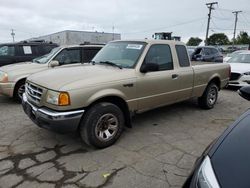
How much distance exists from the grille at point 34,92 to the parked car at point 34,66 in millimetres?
2579

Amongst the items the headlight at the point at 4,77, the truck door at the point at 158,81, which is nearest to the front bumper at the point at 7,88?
the headlight at the point at 4,77

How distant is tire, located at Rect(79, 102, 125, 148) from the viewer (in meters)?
3.77

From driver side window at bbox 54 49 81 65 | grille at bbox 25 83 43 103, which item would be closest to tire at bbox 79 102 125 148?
grille at bbox 25 83 43 103

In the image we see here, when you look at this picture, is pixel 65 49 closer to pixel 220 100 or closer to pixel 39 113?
pixel 39 113

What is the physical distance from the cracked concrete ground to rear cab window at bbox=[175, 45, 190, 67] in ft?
4.25

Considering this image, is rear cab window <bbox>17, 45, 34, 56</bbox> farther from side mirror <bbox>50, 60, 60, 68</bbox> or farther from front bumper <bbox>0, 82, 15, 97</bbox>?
front bumper <bbox>0, 82, 15, 97</bbox>

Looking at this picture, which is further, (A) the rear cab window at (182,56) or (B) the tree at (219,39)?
(B) the tree at (219,39)

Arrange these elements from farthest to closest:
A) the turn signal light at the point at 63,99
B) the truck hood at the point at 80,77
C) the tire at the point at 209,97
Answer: the tire at the point at 209,97 → the truck hood at the point at 80,77 → the turn signal light at the point at 63,99

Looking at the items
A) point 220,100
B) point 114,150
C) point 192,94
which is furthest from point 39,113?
point 220,100

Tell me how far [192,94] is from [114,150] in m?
2.72

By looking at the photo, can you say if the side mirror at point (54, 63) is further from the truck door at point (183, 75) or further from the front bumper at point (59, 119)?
the truck door at point (183, 75)

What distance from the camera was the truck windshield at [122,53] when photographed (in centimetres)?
456

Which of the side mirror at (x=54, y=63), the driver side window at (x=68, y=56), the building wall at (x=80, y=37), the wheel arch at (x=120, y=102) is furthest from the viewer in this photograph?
the building wall at (x=80, y=37)

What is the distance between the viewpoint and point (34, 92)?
13.3ft
